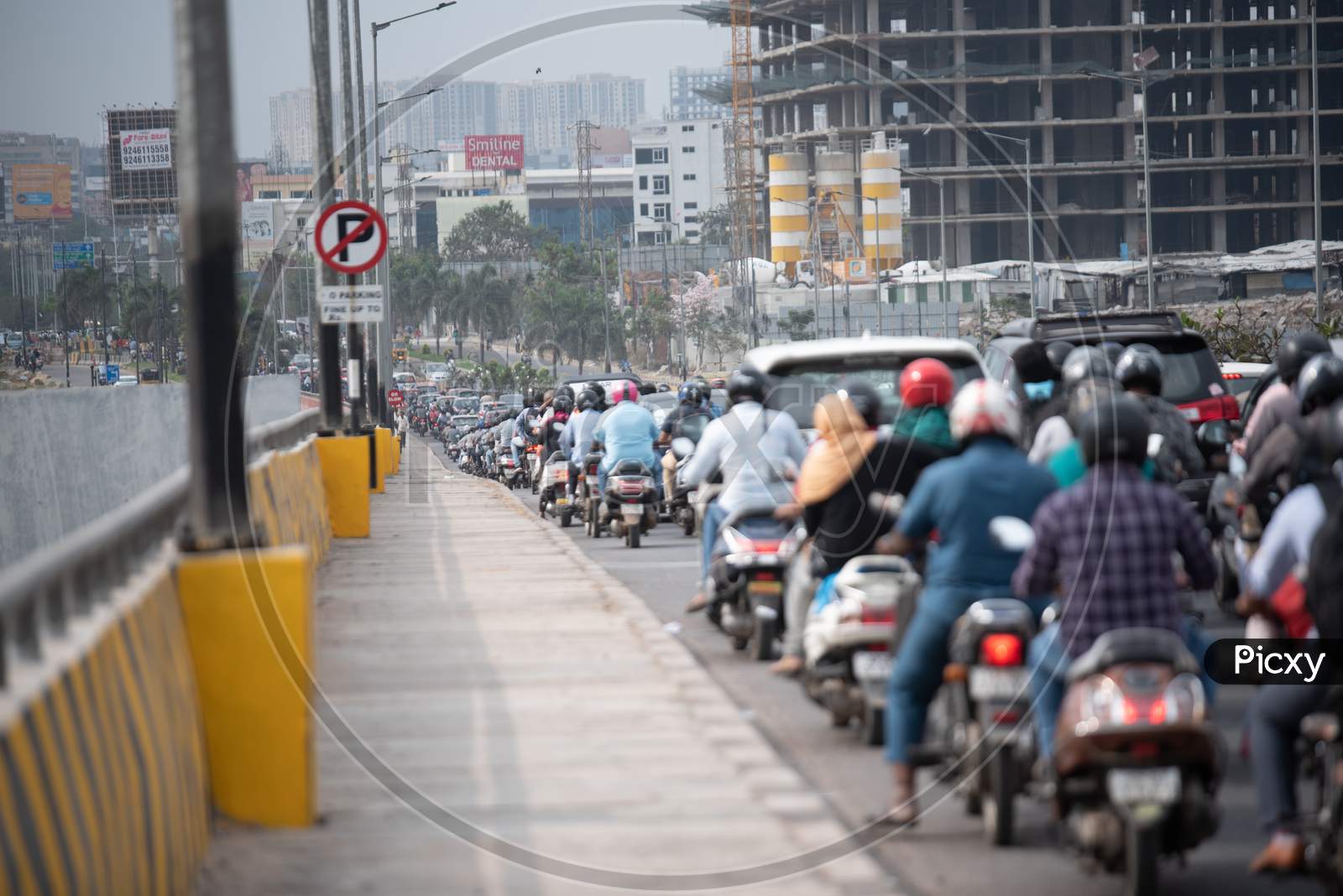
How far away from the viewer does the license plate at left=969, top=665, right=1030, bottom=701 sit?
6.82m

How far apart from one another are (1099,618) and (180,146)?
14.0 ft

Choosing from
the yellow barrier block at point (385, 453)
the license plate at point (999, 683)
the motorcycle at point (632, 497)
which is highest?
the license plate at point (999, 683)

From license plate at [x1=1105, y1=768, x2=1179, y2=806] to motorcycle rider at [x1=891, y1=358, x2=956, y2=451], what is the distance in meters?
3.51

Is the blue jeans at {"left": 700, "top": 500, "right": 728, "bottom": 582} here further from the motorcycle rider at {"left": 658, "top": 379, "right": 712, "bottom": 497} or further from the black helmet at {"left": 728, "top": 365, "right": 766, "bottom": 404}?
the motorcycle rider at {"left": 658, "top": 379, "right": 712, "bottom": 497}

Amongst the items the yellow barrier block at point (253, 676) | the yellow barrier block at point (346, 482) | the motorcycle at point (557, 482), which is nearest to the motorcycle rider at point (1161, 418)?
the yellow barrier block at point (253, 676)

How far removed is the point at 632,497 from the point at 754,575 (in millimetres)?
8856

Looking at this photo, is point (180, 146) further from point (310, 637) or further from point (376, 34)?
point (376, 34)

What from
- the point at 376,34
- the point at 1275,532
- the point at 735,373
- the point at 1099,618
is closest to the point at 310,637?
the point at 1099,618

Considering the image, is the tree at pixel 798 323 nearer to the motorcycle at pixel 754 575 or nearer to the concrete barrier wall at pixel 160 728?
the motorcycle at pixel 754 575

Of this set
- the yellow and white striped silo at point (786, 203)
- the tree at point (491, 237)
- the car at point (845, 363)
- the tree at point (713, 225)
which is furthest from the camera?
the tree at point (713, 225)

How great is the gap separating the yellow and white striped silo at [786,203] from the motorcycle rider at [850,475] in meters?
129

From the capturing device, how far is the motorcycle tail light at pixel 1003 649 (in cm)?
682

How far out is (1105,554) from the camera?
6.64m

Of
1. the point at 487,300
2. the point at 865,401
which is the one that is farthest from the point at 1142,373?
the point at 487,300
